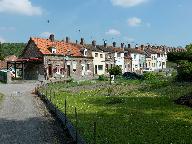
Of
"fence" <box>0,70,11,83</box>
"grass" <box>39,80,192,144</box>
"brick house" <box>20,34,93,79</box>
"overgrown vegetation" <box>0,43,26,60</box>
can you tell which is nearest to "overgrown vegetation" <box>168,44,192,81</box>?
"grass" <box>39,80,192,144</box>

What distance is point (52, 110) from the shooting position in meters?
30.7

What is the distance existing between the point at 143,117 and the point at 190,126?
12.6 feet

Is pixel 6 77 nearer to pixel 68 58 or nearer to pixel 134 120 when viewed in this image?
pixel 68 58

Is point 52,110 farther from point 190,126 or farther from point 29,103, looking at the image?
point 190,126

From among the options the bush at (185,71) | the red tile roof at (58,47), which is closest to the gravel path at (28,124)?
the bush at (185,71)

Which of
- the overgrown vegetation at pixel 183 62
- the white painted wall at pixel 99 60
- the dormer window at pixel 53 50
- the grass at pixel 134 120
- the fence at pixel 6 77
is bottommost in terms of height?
the grass at pixel 134 120

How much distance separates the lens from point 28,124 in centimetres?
2578

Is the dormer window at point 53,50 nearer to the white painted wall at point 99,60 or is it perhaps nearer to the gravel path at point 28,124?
the white painted wall at point 99,60

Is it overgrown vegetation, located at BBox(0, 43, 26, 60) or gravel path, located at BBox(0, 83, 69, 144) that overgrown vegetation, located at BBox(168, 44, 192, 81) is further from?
overgrown vegetation, located at BBox(0, 43, 26, 60)

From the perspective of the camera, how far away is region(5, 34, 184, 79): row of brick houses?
74000 mm

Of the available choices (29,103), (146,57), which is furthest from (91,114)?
(146,57)

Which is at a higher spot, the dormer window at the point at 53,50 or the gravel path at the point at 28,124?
the dormer window at the point at 53,50

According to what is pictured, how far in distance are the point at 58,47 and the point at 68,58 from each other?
2.87m

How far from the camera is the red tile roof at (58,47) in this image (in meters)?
74.7
